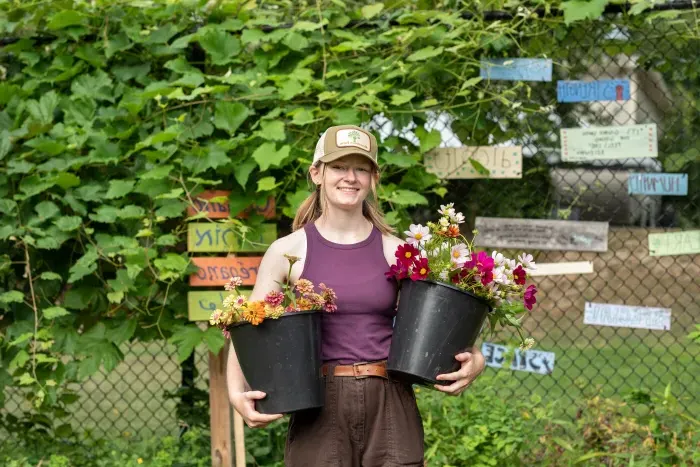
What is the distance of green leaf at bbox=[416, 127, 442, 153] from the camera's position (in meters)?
4.10

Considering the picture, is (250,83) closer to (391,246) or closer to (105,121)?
(105,121)

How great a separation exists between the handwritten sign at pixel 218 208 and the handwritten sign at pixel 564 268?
48.0 inches

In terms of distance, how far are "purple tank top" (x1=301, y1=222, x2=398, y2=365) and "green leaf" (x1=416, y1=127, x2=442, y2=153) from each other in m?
1.57

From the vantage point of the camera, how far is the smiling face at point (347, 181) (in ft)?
8.49

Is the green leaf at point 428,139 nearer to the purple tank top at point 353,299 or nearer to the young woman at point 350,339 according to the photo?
the young woman at point 350,339

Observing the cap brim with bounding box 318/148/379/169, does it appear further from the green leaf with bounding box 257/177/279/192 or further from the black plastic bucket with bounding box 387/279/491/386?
the green leaf with bounding box 257/177/279/192

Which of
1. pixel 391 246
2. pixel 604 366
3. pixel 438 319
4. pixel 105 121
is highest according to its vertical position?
pixel 105 121

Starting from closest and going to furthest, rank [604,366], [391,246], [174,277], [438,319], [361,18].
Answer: [438,319] → [391,246] → [174,277] → [361,18] → [604,366]

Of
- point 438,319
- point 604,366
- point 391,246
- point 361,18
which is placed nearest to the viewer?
point 438,319

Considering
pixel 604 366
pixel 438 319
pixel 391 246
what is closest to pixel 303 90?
pixel 391 246

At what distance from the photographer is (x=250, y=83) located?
13.4 ft

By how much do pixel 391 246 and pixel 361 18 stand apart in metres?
1.87

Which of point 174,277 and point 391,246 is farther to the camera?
point 174,277

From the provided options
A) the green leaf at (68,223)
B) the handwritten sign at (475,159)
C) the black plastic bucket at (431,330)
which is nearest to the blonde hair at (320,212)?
the black plastic bucket at (431,330)
